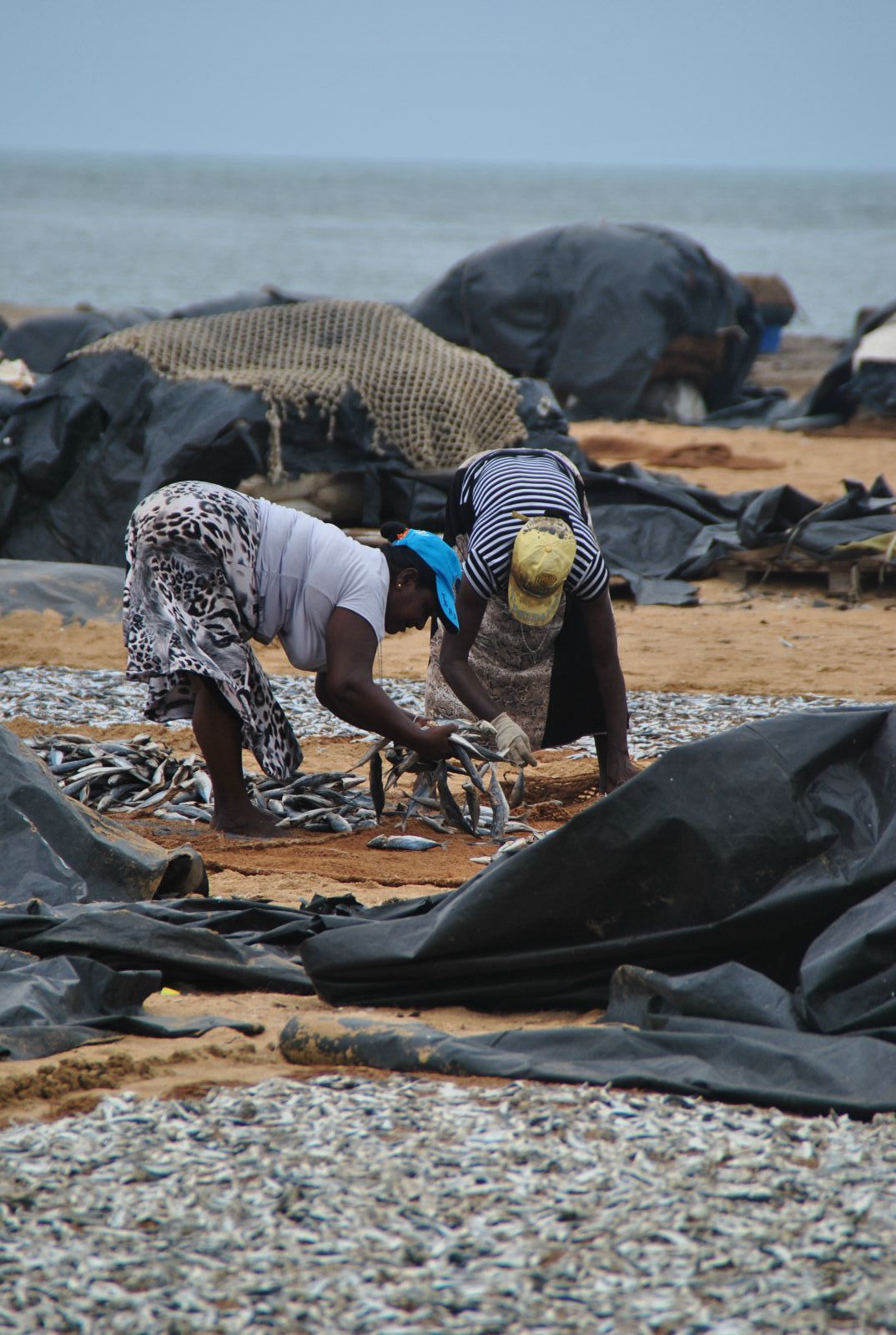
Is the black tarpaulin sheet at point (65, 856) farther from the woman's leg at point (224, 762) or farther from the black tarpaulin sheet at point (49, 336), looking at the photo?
the black tarpaulin sheet at point (49, 336)

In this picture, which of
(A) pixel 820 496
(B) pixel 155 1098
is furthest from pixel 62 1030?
(A) pixel 820 496

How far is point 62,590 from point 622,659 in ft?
10.6

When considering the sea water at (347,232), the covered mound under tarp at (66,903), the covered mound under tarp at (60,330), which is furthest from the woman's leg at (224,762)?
the sea water at (347,232)

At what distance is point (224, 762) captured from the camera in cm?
487

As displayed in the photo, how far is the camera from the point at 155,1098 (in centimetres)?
265

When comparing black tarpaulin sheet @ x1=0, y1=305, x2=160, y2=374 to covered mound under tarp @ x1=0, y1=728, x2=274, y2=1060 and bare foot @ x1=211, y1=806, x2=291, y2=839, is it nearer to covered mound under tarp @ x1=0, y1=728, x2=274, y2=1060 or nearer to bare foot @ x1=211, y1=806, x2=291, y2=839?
bare foot @ x1=211, y1=806, x2=291, y2=839

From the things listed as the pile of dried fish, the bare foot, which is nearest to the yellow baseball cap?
the bare foot

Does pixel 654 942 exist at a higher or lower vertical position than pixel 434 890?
higher

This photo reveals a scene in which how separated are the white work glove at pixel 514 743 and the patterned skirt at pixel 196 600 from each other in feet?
2.46

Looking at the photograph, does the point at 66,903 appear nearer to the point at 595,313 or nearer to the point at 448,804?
the point at 448,804

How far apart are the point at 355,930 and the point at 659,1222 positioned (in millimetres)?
1114

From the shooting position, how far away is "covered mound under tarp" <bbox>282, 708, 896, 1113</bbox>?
8.93 feet

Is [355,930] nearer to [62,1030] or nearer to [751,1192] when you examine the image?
[62,1030]

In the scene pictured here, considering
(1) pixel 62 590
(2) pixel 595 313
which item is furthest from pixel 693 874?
(2) pixel 595 313
